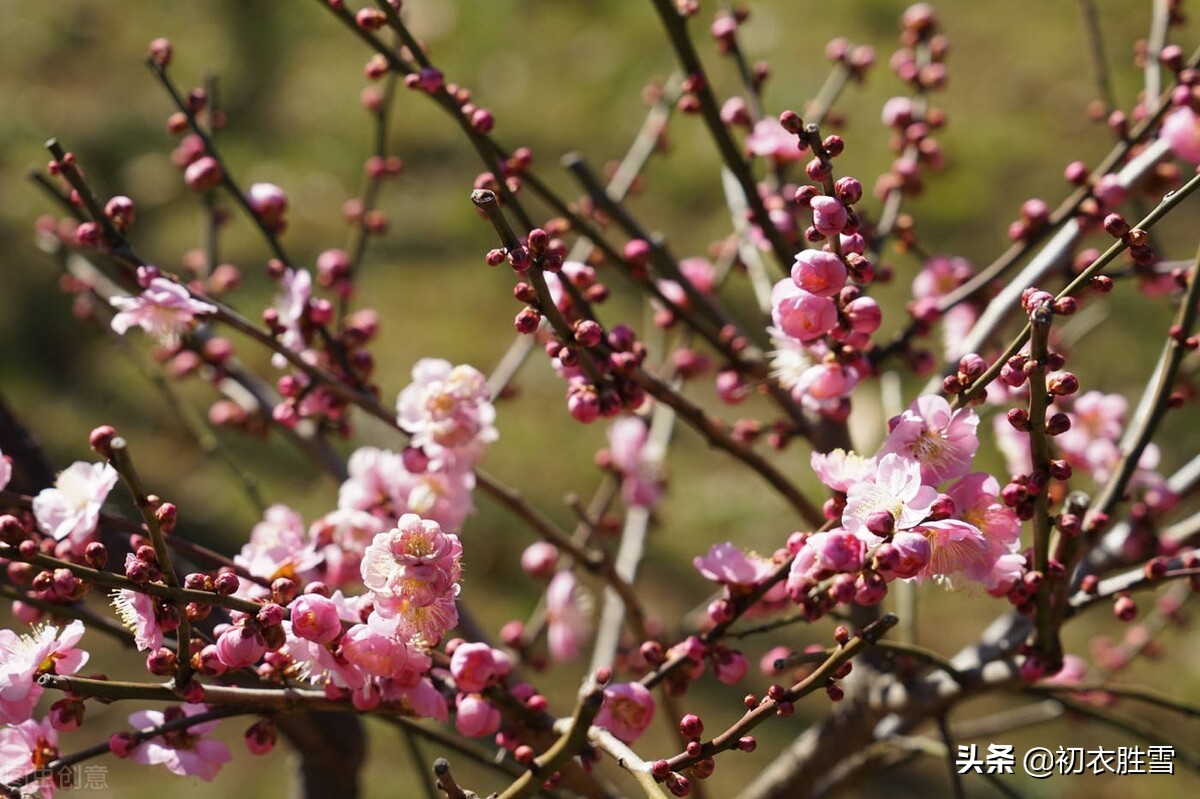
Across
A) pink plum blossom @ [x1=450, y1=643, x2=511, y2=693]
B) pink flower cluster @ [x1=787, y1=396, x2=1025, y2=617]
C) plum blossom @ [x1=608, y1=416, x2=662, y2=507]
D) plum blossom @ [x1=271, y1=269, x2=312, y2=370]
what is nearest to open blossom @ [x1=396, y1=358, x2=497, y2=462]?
plum blossom @ [x1=271, y1=269, x2=312, y2=370]

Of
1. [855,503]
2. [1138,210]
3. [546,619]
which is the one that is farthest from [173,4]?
[855,503]

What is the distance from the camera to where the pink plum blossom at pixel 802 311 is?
2.72ft

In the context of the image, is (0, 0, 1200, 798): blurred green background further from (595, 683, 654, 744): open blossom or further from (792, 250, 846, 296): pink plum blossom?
(792, 250, 846, 296): pink plum blossom

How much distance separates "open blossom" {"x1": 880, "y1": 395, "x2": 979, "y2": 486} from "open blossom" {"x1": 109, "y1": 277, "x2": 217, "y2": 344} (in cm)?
53

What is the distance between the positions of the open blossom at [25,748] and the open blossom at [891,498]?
57 centimetres

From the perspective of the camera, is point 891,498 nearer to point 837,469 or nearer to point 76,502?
point 837,469

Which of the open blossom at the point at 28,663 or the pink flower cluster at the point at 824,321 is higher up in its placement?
the pink flower cluster at the point at 824,321

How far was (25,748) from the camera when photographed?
84 cm

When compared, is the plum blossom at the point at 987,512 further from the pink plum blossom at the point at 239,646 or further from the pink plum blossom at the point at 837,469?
the pink plum blossom at the point at 239,646

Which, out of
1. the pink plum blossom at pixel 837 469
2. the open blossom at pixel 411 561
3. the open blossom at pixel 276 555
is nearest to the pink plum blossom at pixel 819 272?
the pink plum blossom at pixel 837 469

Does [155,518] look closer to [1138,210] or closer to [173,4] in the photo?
[1138,210]

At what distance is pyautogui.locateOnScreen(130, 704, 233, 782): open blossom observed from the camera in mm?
832

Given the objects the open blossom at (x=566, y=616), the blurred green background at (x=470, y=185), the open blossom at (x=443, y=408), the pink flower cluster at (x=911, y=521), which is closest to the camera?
the pink flower cluster at (x=911, y=521)

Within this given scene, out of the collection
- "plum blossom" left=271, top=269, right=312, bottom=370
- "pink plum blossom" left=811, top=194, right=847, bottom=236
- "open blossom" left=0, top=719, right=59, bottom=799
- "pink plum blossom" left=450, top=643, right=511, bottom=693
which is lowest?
"open blossom" left=0, top=719, right=59, bottom=799
